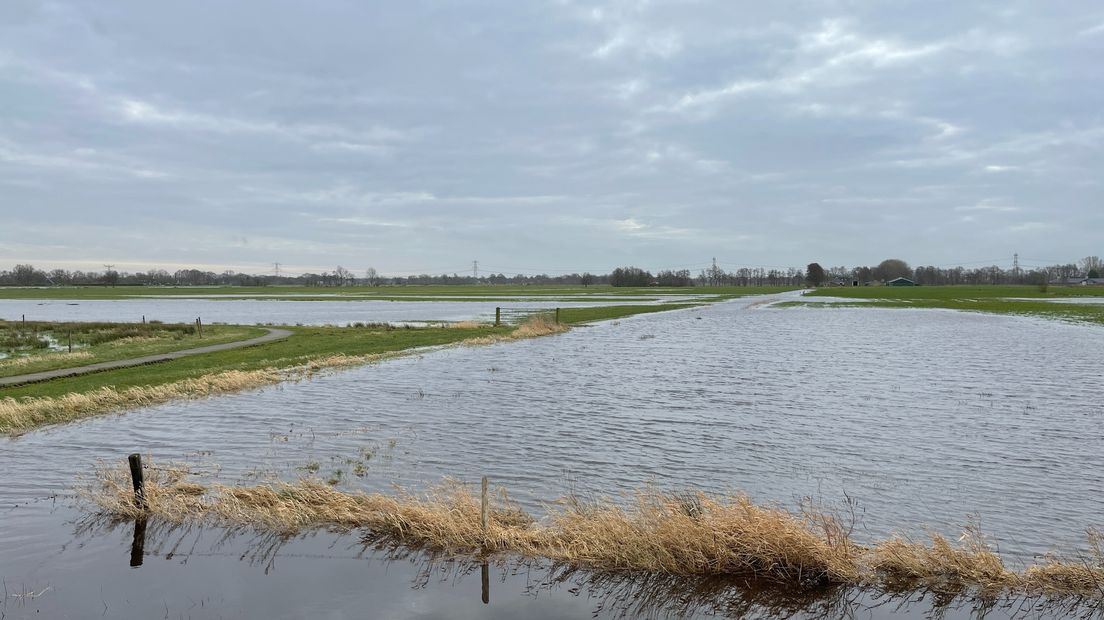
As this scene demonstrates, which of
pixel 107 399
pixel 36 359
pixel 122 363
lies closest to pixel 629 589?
pixel 107 399

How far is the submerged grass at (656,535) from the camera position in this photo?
32.9ft

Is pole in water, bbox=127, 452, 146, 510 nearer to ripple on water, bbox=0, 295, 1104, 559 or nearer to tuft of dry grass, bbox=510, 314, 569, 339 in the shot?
ripple on water, bbox=0, 295, 1104, 559

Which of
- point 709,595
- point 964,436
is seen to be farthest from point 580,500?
point 964,436

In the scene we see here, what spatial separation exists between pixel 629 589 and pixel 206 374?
26.2 metres

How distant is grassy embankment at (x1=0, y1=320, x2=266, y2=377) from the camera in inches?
1377

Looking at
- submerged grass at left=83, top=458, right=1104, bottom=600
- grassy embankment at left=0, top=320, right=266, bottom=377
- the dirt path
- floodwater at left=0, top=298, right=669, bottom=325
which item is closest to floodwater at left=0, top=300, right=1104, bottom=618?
submerged grass at left=83, top=458, right=1104, bottom=600

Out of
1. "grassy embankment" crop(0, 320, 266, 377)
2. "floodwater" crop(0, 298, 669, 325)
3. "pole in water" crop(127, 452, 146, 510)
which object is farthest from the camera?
"floodwater" crop(0, 298, 669, 325)

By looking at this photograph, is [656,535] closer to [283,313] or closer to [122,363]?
[122,363]

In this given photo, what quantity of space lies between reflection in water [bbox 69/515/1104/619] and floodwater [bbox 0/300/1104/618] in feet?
0.16

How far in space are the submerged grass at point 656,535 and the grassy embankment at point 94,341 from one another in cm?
2535

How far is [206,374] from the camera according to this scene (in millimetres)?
30375

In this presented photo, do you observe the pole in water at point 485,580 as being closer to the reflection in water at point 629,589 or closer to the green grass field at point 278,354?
the reflection in water at point 629,589

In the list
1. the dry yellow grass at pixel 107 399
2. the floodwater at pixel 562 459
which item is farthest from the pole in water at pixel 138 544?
the dry yellow grass at pixel 107 399

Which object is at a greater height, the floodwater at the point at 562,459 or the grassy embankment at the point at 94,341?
the grassy embankment at the point at 94,341
